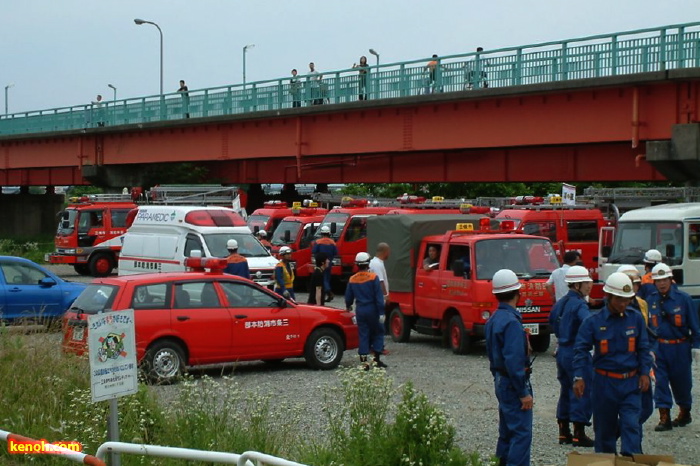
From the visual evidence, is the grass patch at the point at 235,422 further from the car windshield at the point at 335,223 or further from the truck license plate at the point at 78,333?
the car windshield at the point at 335,223

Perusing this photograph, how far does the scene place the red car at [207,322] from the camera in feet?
45.0

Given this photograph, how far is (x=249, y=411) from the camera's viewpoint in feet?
29.5

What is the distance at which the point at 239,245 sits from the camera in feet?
82.6

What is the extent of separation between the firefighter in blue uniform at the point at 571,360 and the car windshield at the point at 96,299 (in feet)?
20.2

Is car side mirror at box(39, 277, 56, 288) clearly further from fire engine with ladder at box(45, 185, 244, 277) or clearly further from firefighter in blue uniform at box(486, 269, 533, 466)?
fire engine with ladder at box(45, 185, 244, 277)

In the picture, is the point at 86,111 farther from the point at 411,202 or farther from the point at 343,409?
the point at 343,409

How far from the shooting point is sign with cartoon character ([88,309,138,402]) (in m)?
7.35

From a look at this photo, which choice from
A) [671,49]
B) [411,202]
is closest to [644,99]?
[671,49]

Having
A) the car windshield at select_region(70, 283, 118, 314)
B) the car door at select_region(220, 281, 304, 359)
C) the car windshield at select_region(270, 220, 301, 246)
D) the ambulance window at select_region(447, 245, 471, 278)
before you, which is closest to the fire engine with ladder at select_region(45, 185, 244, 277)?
the car windshield at select_region(270, 220, 301, 246)

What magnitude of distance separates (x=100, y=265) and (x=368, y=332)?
23061mm

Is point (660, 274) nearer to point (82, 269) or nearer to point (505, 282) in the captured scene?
point (505, 282)

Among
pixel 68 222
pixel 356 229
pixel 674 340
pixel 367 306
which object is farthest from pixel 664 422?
pixel 68 222

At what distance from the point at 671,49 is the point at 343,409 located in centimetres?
2077

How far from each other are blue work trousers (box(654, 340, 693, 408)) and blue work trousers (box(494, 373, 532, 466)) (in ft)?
10.5
